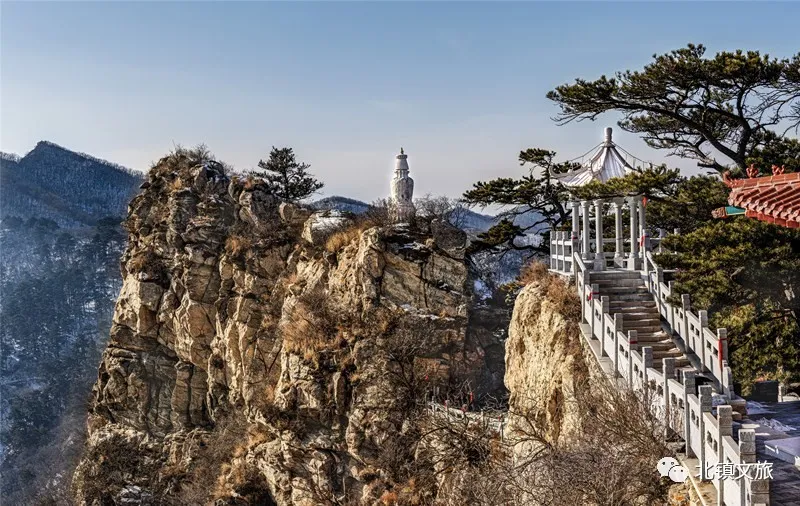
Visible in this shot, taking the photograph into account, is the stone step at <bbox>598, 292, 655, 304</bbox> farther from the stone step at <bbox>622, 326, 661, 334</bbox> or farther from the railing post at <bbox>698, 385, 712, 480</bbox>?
the railing post at <bbox>698, 385, 712, 480</bbox>

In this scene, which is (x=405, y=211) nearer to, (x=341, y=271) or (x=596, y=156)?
(x=341, y=271)

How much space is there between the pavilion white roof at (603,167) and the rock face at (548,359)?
2.34 metres

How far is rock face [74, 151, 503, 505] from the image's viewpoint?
20.8 metres

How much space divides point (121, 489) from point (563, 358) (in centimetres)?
2272

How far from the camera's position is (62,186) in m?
103

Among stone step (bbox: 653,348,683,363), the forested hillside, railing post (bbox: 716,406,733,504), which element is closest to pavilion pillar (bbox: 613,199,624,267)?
stone step (bbox: 653,348,683,363)

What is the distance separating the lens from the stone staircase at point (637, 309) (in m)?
11.9

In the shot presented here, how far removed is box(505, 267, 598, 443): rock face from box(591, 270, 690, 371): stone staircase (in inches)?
30.1

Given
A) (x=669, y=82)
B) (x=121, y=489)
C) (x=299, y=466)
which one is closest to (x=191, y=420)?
(x=121, y=489)

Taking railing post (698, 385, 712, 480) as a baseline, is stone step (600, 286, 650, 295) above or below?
above

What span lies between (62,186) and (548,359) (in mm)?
105532

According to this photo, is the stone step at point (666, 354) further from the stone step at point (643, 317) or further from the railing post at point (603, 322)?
the stone step at point (643, 317)

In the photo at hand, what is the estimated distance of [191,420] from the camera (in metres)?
29.3

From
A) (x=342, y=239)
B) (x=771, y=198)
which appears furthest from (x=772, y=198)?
(x=342, y=239)
